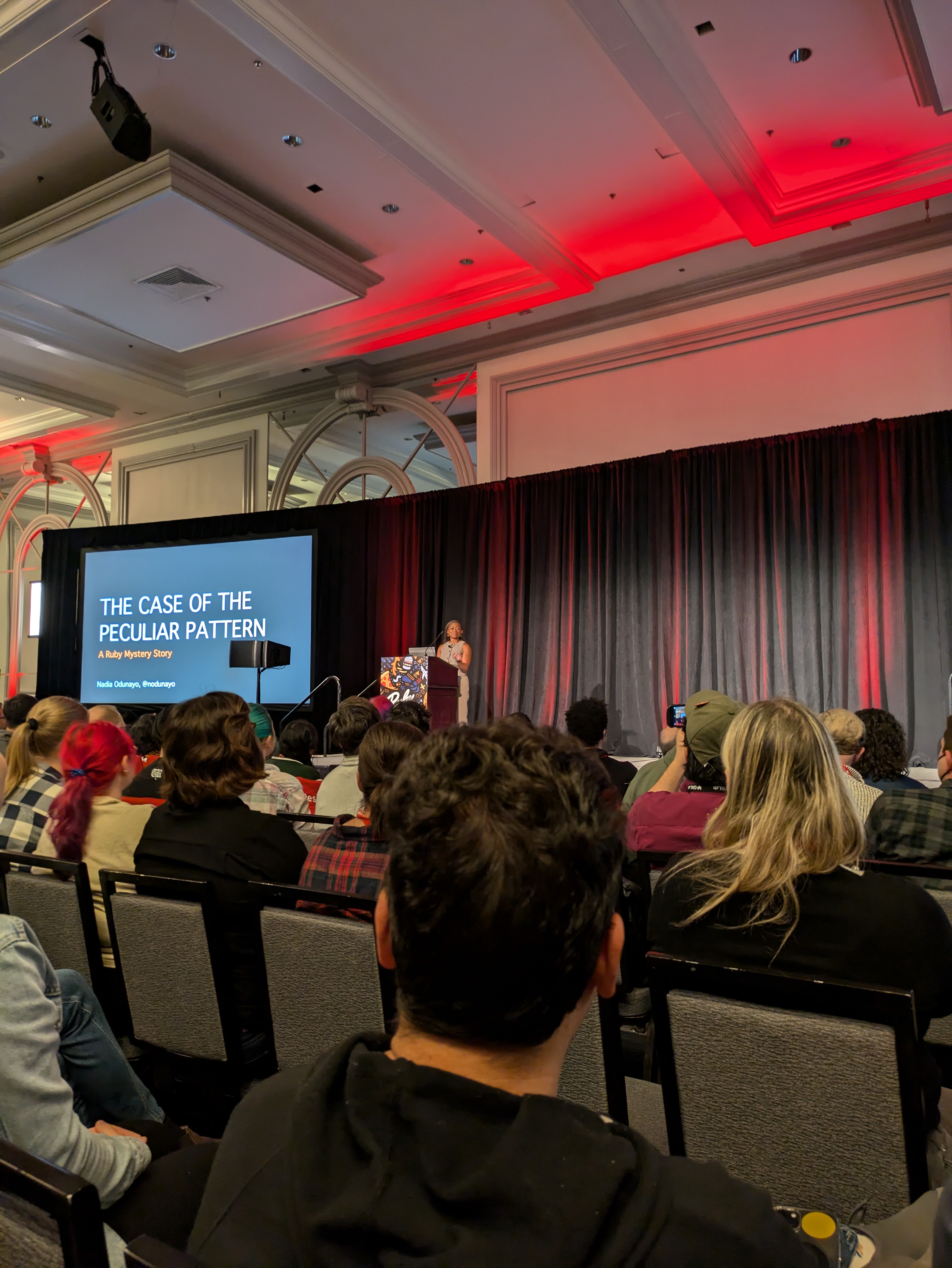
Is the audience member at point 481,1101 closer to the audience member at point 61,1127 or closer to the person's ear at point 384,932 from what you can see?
the person's ear at point 384,932

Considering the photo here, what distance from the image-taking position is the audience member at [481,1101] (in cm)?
55

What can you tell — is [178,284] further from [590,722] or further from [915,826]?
[915,826]

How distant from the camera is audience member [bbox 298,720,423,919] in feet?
6.48

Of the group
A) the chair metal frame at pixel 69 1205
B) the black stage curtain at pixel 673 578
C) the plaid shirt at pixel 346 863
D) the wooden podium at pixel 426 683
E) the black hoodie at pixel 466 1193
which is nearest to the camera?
the black hoodie at pixel 466 1193

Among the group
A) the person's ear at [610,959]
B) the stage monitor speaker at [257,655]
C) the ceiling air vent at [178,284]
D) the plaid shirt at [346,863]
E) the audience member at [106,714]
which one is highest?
the ceiling air vent at [178,284]

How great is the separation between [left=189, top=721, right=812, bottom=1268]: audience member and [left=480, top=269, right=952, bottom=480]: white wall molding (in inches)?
256

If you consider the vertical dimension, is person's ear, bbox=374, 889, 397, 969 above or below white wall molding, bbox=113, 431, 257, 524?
below

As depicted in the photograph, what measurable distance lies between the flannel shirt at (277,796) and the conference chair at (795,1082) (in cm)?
208

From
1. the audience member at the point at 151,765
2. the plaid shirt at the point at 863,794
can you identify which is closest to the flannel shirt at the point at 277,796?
the audience member at the point at 151,765

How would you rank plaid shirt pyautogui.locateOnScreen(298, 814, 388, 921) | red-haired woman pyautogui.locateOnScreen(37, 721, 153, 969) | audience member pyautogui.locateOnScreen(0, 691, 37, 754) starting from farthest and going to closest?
audience member pyautogui.locateOnScreen(0, 691, 37, 754) → red-haired woman pyautogui.locateOnScreen(37, 721, 153, 969) → plaid shirt pyautogui.locateOnScreen(298, 814, 388, 921)

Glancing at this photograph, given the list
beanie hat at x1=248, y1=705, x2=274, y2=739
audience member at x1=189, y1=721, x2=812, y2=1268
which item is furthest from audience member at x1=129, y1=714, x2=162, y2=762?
audience member at x1=189, y1=721, x2=812, y2=1268

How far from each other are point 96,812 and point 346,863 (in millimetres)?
747

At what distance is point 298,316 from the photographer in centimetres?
762

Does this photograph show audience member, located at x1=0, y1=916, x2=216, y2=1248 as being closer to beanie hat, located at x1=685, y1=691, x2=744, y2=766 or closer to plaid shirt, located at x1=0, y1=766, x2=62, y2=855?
plaid shirt, located at x1=0, y1=766, x2=62, y2=855
